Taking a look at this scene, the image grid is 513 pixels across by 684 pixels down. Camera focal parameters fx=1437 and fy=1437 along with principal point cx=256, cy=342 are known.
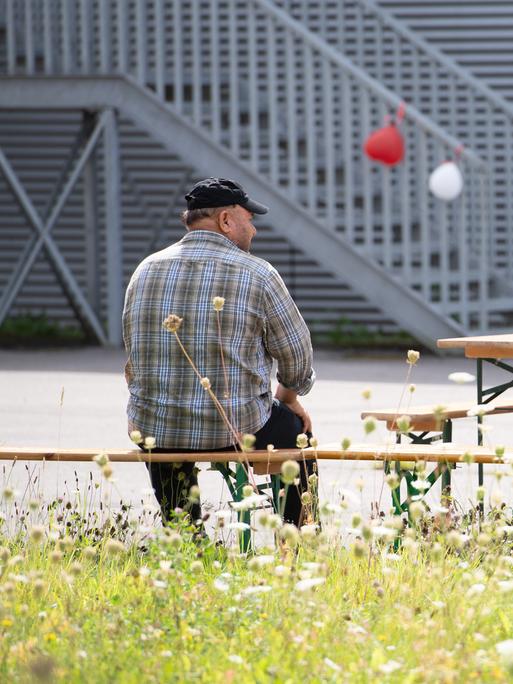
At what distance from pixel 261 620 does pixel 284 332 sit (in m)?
1.53

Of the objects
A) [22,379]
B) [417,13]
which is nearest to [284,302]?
[22,379]

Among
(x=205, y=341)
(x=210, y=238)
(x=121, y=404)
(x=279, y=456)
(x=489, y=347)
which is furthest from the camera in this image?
(x=121, y=404)

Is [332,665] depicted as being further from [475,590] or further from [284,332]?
[284,332]

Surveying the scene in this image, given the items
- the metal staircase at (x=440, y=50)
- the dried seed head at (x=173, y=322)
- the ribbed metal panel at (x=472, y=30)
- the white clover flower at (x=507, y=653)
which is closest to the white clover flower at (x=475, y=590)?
the white clover flower at (x=507, y=653)

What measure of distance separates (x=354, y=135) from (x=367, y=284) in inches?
132

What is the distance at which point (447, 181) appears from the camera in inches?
483

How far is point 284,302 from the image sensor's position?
15.8ft

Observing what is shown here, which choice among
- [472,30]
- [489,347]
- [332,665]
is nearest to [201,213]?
[489,347]

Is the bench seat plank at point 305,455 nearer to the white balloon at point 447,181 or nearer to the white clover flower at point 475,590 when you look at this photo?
the white clover flower at point 475,590

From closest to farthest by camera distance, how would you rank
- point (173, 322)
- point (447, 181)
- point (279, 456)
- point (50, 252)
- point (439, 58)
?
point (173, 322) → point (279, 456) → point (447, 181) → point (439, 58) → point (50, 252)

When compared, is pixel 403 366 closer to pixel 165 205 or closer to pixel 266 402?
pixel 165 205

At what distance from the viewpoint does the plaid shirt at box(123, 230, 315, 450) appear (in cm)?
472

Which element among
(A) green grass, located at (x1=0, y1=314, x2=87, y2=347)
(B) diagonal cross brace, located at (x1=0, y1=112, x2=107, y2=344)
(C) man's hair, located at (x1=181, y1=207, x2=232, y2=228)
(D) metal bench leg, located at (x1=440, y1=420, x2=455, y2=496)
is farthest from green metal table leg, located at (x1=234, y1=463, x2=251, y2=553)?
(A) green grass, located at (x1=0, y1=314, x2=87, y2=347)

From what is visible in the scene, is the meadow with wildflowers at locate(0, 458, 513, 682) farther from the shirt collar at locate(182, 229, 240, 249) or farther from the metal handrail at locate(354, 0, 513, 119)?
the metal handrail at locate(354, 0, 513, 119)
